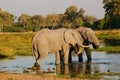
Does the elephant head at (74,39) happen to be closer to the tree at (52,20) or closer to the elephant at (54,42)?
the elephant at (54,42)

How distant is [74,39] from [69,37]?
77 cm

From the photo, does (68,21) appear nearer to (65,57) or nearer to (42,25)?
(42,25)

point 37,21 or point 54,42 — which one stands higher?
point 37,21

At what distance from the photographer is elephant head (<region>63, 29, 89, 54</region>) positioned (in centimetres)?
2472

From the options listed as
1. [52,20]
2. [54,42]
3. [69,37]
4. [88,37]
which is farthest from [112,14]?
[54,42]

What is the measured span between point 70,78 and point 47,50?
5.71 meters

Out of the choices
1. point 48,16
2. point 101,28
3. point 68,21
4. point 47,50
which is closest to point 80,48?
point 47,50

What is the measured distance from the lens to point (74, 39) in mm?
25562

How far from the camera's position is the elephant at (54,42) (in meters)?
22.6

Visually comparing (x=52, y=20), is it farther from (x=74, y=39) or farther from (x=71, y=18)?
(x=74, y=39)

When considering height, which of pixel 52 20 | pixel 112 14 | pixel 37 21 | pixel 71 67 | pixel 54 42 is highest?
pixel 112 14

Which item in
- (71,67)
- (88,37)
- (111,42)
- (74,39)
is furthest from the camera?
(111,42)

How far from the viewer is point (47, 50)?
2295cm

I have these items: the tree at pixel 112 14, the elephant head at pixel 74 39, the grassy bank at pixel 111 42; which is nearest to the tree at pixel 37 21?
the tree at pixel 112 14
